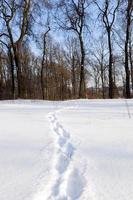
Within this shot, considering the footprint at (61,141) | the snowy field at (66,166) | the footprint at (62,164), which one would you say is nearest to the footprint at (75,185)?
the snowy field at (66,166)

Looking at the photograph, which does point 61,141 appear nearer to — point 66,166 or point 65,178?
point 66,166

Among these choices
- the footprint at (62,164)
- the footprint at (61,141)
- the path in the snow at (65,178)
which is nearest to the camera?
the path in the snow at (65,178)

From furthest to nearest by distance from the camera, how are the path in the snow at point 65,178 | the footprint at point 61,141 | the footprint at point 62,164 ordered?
1. the footprint at point 61,141
2. the footprint at point 62,164
3. the path in the snow at point 65,178

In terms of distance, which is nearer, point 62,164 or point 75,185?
point 75,185

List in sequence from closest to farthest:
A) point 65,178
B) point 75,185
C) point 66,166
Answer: point 75,185 < point 65,178 < point 66,166

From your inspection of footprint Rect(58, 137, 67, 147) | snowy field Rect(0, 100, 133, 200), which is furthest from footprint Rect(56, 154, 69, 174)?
footprint Rect(58, 137, 67, 147)

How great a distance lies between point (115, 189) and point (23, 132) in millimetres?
3895

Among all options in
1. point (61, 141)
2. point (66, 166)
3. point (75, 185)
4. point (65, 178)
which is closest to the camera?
point (75, 185)

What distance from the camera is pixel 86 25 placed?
26.2 meters

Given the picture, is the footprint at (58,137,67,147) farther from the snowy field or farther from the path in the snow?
the path in the snow

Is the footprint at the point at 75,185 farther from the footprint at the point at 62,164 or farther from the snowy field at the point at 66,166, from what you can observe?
the footprint at the point at 62,164

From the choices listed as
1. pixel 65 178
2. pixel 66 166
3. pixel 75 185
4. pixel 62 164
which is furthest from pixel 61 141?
pixel 75 185

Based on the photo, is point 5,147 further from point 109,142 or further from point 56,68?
point 56,68

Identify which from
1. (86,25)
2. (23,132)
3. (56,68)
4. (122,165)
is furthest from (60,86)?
(122,165)
